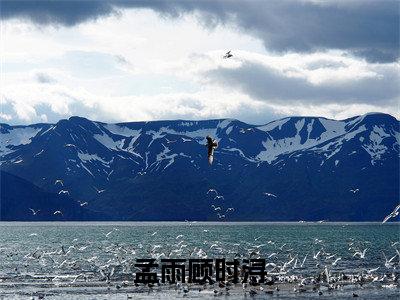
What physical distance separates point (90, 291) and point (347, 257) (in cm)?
6603

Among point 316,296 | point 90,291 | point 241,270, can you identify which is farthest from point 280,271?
point 90,291

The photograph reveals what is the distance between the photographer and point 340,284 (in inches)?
3575

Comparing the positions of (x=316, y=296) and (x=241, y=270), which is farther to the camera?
(x=241, y=270)

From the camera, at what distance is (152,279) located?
307 feet

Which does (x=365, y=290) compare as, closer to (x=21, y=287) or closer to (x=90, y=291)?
(x=90, y=291)

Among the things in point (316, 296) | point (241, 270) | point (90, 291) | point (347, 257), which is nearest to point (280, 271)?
point (241, 270)

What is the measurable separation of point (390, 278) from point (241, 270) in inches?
746

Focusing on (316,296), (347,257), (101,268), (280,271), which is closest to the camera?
(316,296)

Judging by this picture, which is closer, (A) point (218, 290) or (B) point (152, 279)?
(A) point (218, 290)

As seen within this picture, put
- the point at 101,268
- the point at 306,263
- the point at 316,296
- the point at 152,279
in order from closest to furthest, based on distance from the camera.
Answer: the point at 316,296
the point at 152,279
the point at 101,268
the point at 306,263

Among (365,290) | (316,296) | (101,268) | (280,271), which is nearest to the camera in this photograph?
(316,296)

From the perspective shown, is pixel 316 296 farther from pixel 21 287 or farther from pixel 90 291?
pixel 21 287

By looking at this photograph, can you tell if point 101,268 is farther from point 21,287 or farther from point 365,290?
point 365,290

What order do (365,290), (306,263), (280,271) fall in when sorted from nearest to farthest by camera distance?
(365,290), (280,271), (306,263)
